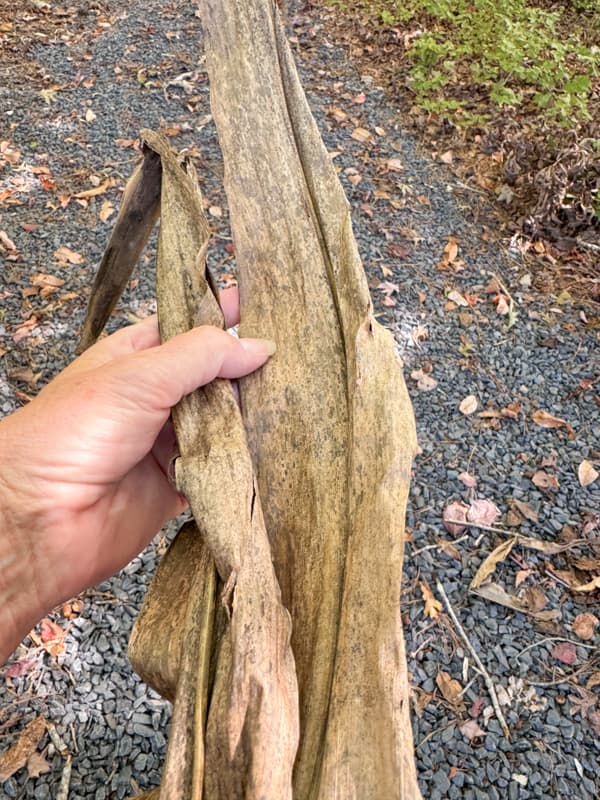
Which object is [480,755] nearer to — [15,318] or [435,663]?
[435,663]

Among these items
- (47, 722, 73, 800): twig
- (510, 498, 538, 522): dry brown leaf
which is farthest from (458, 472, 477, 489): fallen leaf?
(47, 722, 73, 800): twig

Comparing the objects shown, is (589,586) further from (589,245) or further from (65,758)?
(589,245)

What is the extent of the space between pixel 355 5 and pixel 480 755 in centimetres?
771

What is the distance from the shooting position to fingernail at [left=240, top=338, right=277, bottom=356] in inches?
68.0

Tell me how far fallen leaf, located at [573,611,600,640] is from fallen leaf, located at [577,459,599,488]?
0.79 m

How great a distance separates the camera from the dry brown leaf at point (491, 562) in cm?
317

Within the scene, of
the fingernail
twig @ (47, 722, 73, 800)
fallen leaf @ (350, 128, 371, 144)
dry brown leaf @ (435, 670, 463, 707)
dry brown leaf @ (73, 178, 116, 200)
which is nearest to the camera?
the fingernail

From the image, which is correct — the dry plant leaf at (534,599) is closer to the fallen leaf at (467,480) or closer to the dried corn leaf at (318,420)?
the fallen leaf at (467,480)

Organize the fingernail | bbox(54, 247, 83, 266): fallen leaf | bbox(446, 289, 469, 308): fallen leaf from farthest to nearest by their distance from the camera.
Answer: bbox(54, 247, 83, 266): fallen leaf, bbox(446, 289, 469, 308): fallen leaf, the fingernail

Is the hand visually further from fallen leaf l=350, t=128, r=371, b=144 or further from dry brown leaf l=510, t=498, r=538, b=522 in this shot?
fallen leaf l=350, t=128, r=371, b=144

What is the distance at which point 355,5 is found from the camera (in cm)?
731

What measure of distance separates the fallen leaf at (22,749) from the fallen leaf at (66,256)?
316 centimetres

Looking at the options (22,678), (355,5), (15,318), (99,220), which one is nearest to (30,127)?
(99,220)

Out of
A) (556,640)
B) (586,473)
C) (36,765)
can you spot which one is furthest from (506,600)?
(36,765)
